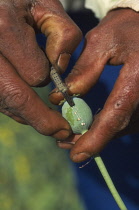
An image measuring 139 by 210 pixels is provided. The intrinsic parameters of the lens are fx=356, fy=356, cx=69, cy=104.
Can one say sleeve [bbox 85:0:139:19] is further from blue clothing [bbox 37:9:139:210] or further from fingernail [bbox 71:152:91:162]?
fingernail [bbox 71:152:91:162]

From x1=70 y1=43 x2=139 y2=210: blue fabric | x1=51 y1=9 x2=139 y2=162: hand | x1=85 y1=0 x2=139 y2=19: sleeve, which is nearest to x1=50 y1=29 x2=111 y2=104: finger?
x1=51 y1=9 x2=139 y2=162: hand

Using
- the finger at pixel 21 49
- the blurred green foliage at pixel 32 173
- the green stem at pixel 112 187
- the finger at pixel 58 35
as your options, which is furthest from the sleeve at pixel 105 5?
the blurred green foliage at pixel 32 173

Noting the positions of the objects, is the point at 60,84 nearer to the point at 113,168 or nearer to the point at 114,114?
the point at 114,114

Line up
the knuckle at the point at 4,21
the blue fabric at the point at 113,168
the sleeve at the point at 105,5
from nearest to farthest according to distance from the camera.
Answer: the knuckle at the point at 4,21 → the sleeve at the point at 105,5 → the blue fabric at the point at 113,168

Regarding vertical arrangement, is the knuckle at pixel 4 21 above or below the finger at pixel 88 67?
above

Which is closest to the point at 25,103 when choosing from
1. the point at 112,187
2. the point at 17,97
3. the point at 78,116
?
the point at 17,97

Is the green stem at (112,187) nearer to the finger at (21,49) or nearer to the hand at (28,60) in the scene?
the hand at (28,60)
